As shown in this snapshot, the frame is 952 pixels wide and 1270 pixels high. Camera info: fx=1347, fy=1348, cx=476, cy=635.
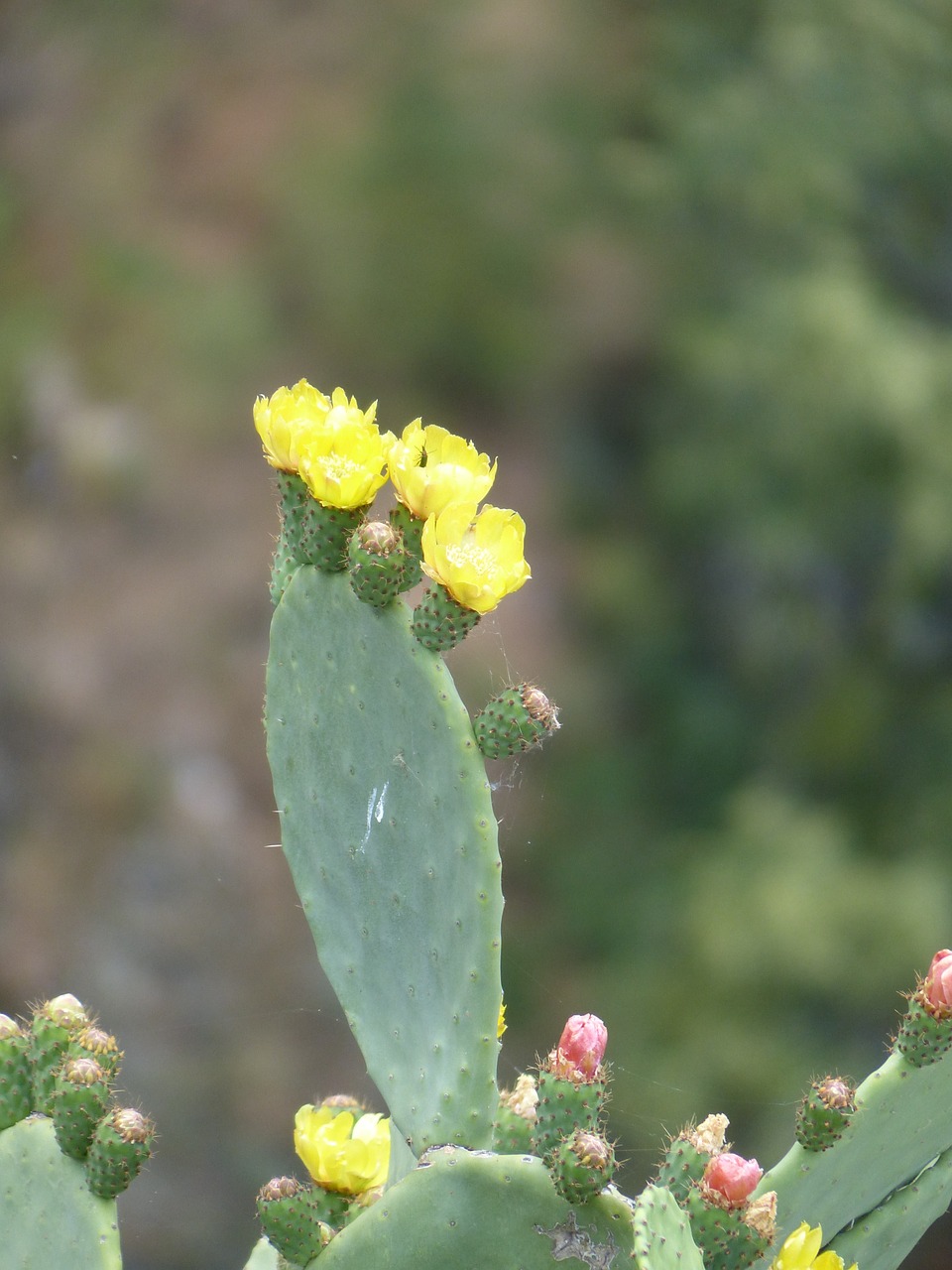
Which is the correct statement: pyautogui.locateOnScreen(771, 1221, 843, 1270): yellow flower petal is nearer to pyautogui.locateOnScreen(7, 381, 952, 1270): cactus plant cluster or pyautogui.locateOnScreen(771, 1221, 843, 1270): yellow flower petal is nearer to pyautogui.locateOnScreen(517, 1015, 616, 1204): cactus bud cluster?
pyautogui.locateOnScreen(7, 381, 952, 1270): cactus plant cluster

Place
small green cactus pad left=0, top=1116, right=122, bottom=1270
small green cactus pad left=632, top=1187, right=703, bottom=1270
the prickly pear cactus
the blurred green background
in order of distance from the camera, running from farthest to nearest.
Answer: the blurred green background < small green cactus pad left=0, top=1116, right=122, bottom=1270 < the prickly pear cactus < small green cactus pad left=632, top=1187, right=703, bottom=1270

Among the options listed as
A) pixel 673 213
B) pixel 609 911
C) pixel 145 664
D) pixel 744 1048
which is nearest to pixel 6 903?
pixel 145 664

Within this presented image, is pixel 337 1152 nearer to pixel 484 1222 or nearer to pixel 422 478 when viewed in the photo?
pixel 484 1222

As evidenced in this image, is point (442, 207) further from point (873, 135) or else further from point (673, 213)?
point (873, 135)

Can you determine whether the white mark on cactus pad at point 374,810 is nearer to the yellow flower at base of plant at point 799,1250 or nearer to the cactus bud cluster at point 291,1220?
the cactus bud cluster at point 291,1220

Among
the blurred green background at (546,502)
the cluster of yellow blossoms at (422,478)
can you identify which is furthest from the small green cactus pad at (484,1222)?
the blurred green background at (546,502)

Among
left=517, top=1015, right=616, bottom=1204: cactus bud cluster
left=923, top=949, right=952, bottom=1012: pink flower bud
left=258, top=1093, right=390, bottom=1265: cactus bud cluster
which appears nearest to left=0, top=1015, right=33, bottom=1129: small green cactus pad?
left=258, top=1093, right=390, bottom=1265: cactus bud cluster

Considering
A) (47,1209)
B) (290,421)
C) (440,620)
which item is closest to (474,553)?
(440,620)

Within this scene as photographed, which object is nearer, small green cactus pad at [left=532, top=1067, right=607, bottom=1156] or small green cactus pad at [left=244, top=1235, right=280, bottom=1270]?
small green cactus pad at [left=532, top=1067, right=607, bottom=1156]
